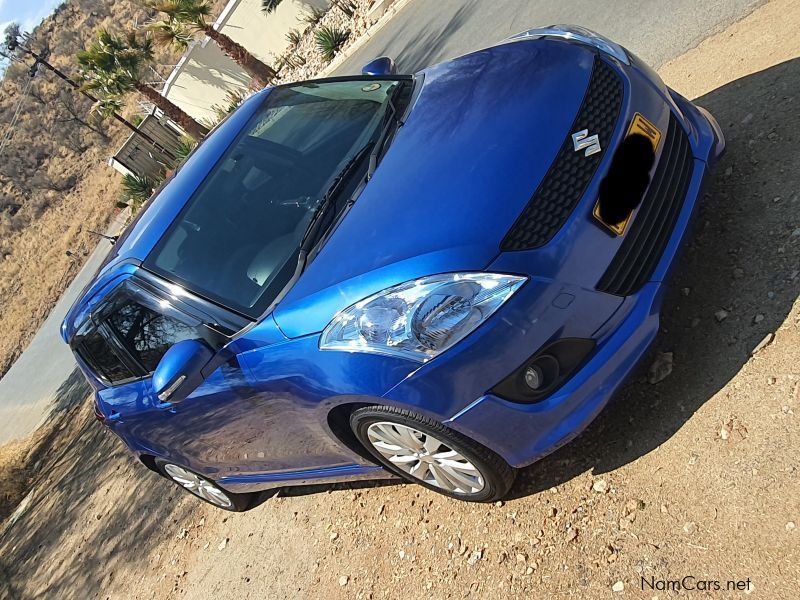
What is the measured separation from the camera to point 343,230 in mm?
3021

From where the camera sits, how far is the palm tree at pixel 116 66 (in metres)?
18.6

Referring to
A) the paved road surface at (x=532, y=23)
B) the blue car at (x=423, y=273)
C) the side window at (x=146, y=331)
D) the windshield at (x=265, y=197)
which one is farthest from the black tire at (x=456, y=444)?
the paved road surface at (x=532, y=23)

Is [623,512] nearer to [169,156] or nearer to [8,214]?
[169,156]

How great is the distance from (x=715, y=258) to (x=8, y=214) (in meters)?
42.0

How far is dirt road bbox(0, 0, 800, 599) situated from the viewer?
7.99ft

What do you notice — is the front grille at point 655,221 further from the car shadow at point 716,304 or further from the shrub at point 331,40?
the shrub at point 331,40

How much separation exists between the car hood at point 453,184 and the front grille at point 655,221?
47cm

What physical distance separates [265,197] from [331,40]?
1301 centimetres

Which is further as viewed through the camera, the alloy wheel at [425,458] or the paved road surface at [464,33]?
the paved road surface at [464,33]

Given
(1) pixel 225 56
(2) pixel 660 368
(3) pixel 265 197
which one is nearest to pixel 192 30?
(1) pixel 225 56

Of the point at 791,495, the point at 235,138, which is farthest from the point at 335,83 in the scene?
the point at 791,495

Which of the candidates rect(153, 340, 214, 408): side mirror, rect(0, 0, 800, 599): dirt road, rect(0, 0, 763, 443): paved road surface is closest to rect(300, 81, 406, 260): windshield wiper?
rect(153, 340, 214, 408): side mirror

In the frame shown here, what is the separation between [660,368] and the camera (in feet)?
10.1

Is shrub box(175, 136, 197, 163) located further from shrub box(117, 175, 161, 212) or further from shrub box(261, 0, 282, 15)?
shrub box(261, 0, 282, 15)
